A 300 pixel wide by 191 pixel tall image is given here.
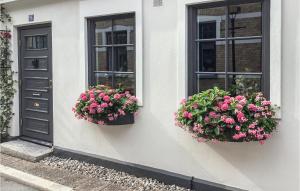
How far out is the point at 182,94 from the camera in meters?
4.25

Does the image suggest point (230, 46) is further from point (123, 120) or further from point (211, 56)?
point (123, 120)

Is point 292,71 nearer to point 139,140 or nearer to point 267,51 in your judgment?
point 267,51

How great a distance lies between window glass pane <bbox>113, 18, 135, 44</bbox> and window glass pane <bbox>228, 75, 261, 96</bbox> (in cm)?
158

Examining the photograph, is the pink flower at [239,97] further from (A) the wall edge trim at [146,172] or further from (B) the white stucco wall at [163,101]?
(A) the wall edge trim at [146,172]

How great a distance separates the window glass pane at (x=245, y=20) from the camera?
377 cm

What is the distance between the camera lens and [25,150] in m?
5.96

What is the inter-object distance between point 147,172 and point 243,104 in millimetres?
1772

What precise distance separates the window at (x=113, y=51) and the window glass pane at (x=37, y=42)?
4.12ft

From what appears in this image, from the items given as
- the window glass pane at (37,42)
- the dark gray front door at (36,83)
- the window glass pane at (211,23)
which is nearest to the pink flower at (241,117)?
the window glass pane at (211,23)

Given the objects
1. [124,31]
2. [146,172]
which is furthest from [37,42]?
[146,172]

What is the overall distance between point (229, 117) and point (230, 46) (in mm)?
929

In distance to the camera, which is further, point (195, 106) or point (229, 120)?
point (195, 106)

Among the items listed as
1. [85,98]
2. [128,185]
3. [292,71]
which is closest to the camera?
[292,71]

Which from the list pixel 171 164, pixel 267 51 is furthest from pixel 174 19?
pixel 171 164
